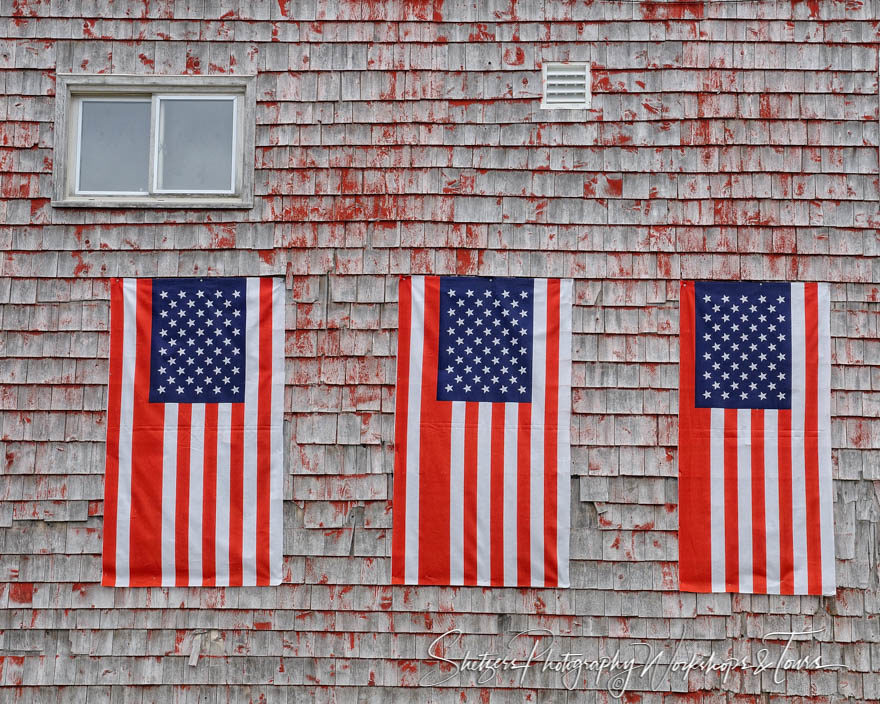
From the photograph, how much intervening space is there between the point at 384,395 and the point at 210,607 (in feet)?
5.94

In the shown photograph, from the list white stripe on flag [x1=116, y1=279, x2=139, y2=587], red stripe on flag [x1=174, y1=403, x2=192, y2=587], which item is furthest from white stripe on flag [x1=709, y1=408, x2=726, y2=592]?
white stripe on flag [x1=116, y1=279, x2=139, y2=587]

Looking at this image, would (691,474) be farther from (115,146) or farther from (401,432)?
(115,146)

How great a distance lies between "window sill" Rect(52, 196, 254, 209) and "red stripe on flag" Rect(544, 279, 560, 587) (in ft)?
7.18

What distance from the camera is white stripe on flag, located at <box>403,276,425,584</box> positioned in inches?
233

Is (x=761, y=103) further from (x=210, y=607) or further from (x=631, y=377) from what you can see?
(x=210, y=607)

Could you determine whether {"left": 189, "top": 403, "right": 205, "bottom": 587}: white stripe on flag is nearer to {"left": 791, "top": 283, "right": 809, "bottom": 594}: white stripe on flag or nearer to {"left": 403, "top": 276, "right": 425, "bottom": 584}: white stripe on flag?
{"left": 403, "top": 276, "right": 425, "bottom": 584}: white stripe on flag

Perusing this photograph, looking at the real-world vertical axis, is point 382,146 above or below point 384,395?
above

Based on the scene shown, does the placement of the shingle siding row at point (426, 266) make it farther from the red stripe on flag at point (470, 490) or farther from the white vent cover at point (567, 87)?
the red stripe on flag at point (470, 490)

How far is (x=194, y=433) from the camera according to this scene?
602 cm

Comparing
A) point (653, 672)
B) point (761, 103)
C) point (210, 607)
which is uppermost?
point (761, 103)

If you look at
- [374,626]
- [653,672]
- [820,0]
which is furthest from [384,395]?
[820,0]

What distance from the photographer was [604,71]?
20.5ft

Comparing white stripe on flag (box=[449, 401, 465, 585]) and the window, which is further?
the window

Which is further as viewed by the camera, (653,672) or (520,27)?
(520,27)
